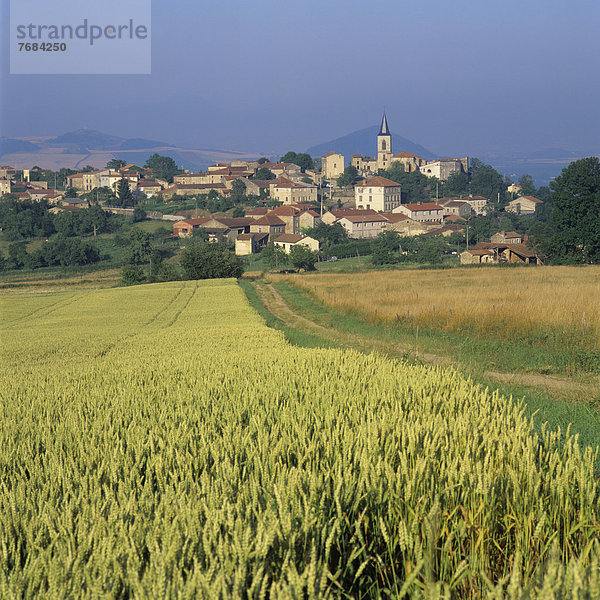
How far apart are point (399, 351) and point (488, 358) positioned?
2633mm

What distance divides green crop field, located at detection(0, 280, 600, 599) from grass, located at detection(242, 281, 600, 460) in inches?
59.4

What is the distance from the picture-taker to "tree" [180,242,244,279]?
202 feet

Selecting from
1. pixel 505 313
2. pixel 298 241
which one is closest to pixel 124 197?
pixel 298 241

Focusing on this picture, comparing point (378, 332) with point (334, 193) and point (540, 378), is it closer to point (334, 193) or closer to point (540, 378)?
point (540, 378)

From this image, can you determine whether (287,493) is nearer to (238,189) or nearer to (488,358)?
(488,358)

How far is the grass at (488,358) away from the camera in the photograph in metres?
8.95

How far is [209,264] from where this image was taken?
61.7 meters

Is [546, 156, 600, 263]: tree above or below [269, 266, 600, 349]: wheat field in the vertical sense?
above

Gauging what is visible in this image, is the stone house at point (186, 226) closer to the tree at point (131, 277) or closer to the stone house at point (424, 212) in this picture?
the stone house at point (424, 212)

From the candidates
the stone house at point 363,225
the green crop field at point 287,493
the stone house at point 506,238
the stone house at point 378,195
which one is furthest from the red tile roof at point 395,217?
the green crop field at point 287,493

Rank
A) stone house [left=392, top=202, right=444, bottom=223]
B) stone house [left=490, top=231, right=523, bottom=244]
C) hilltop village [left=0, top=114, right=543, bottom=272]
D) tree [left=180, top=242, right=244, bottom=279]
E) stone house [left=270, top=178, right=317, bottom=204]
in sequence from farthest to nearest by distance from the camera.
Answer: stone house [left=270, top=178, right=317, bottom=204], stone house [left=392, top=202, right=444, bottom=223], hilltop village [left=0, top=114, right=543, bottom=272], stone house [left=490, top=231, right=523, bottom=244], tree [left=180, top=242, right=244, bottom=279]

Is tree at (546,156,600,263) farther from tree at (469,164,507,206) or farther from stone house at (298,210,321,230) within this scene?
tree at (469,164,507,206)

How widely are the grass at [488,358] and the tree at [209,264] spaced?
114 ft

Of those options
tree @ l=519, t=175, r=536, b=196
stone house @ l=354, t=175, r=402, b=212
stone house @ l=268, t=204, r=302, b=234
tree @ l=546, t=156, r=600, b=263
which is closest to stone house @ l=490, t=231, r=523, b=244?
stone house @ l=268, t=204, r=302, b=234
